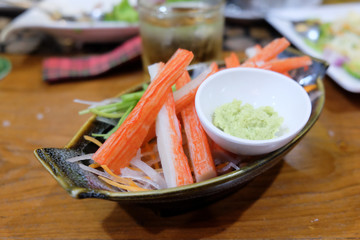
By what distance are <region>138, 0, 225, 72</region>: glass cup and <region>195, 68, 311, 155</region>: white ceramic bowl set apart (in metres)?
0.51

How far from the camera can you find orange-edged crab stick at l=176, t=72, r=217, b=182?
2.63ft

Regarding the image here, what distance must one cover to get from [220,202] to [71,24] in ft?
5.09

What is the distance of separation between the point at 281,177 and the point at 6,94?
150 centimetres

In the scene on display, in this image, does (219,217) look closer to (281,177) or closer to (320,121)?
(281,177)

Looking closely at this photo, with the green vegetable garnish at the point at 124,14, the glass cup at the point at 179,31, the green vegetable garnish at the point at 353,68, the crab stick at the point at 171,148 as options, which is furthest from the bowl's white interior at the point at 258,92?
the green vegetable garnish at the point at 124,14

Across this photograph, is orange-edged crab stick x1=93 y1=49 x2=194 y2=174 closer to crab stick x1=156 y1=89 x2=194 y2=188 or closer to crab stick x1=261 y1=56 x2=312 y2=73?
crab stick x1=156 y1=89 x2=194 y2=188

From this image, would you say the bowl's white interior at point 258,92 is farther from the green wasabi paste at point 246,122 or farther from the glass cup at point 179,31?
the glass cup at point 179,31

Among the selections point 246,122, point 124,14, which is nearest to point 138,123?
point 246,122

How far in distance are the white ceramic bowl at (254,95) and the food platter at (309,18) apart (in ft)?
2.16

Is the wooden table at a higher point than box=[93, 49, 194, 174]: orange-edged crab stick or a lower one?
lower

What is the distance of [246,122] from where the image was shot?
805 millimetres

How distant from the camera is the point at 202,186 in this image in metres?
0.69

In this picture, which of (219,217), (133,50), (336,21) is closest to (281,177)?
(219,217)

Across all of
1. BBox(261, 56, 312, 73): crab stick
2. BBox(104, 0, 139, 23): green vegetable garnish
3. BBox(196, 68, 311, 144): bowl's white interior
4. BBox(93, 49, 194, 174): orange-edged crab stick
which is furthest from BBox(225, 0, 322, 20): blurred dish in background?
BBox(93, 49, 194, 174): orange-edged crab stick
